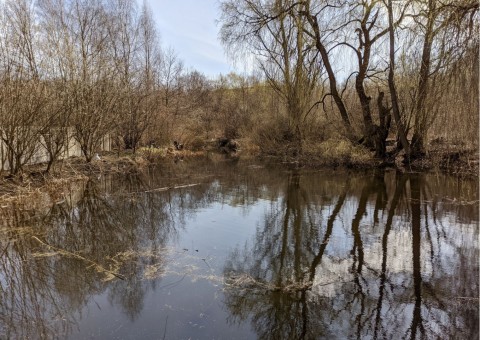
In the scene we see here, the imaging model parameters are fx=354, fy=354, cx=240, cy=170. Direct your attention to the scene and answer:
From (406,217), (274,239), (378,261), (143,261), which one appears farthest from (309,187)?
(143,261)

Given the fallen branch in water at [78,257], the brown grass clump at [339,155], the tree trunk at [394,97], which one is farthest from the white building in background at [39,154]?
the tree trunk at [394,97]

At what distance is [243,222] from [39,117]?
6.88 metres

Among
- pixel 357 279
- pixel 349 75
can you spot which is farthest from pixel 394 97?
pixel 357 279

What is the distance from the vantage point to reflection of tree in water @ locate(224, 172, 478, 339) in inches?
140

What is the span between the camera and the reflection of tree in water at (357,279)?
357cm

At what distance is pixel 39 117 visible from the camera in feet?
33.1

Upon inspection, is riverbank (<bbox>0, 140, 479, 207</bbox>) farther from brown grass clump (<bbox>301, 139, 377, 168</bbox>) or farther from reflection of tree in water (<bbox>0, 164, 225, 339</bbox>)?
reflection of tree in water (<bbox>0, 164, 225, 339</bbox>)

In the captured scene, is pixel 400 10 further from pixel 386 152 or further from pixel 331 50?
pixel 386 152

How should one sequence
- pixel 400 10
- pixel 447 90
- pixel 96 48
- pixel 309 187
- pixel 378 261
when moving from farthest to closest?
pixel 96 48 < pixel 400 10 < pixel 309 187 < pixel 447 90 < pixel 378 261

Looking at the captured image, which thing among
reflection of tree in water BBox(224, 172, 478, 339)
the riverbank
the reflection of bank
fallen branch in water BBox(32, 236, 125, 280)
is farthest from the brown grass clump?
fallen branch in water BBox(32, 236, 125, 280)

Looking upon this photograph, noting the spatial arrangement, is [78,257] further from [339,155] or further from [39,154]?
[339,155]

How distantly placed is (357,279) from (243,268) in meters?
1.53

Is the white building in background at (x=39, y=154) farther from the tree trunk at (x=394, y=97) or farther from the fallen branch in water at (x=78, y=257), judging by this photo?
the tree trunk at (x=394, y=97)

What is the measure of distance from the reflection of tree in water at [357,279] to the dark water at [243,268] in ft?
0.06
